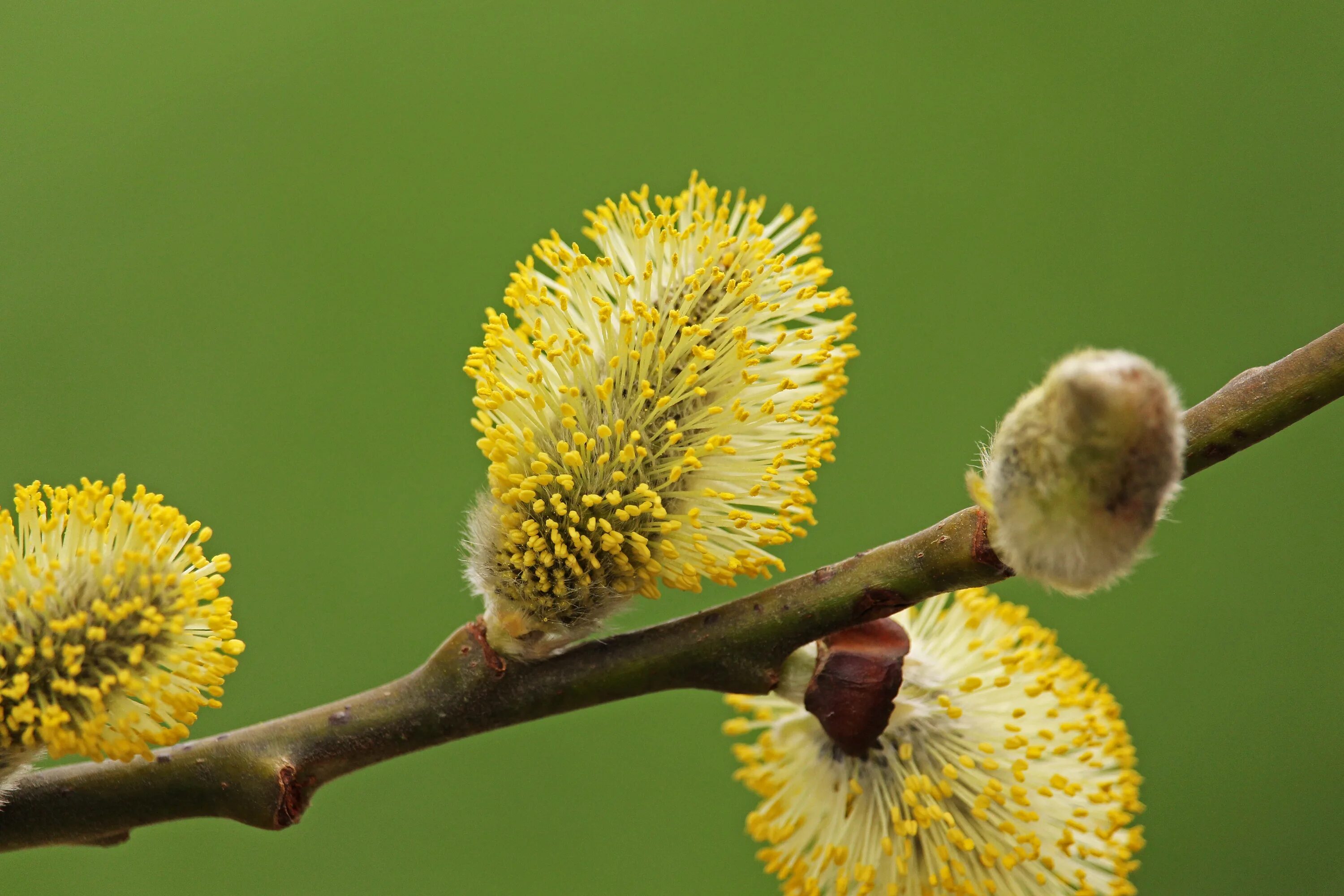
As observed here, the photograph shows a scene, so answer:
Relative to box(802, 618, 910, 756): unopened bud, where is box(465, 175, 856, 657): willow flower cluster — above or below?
above

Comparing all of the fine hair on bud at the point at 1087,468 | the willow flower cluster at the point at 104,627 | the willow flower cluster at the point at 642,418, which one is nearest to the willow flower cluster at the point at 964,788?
the willow flower cluster at the point at 642,418

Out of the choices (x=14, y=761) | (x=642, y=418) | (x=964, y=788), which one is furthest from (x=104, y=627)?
(x=964, y=788)

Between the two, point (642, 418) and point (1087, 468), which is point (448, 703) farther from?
point (1087, 468)

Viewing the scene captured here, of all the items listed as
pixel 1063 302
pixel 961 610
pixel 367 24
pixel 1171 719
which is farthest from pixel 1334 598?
pixel 367 24

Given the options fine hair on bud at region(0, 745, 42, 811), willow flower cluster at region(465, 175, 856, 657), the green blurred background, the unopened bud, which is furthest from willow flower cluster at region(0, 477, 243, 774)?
the green blurred background

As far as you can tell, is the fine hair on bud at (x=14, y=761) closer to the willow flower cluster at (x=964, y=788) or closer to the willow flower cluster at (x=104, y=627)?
the willow flower cluster at (x=104, y=627)

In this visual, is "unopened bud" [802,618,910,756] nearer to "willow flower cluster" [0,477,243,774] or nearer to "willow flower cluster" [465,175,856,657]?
"willow flower cluster" [465,175,856,657]

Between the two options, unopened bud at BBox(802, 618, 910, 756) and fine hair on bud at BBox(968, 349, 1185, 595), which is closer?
fine hair on bud at BBox(968, 349, 1185, 595)
